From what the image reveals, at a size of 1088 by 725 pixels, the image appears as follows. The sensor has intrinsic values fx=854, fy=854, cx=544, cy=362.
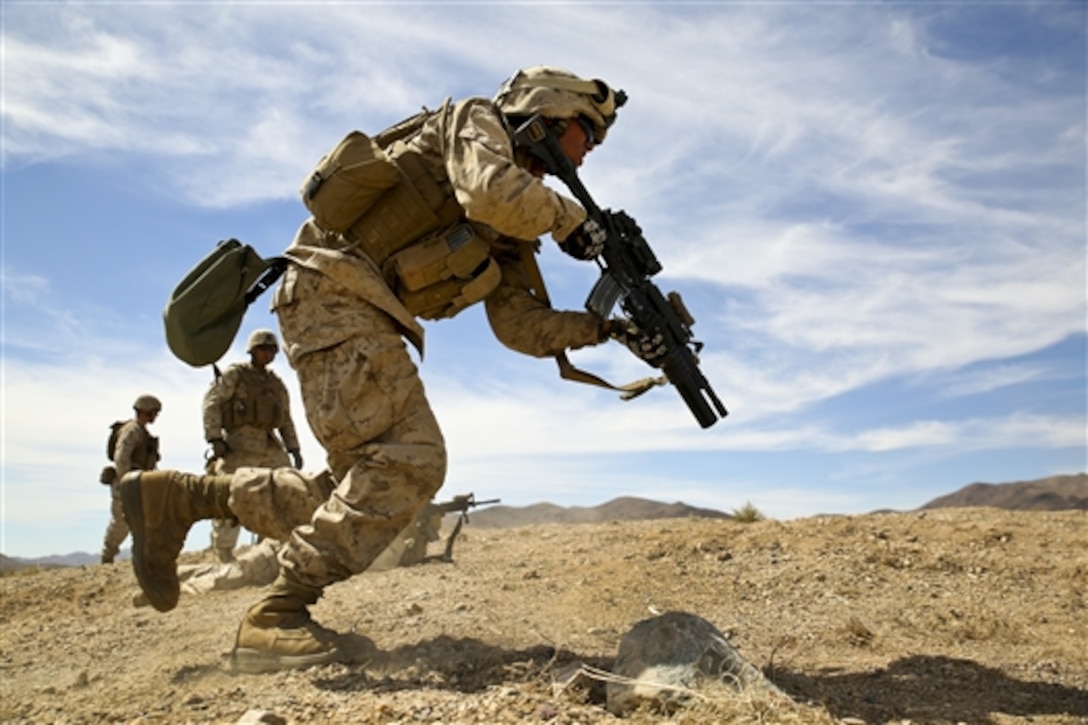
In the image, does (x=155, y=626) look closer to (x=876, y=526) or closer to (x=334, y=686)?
(x=334, y=686)

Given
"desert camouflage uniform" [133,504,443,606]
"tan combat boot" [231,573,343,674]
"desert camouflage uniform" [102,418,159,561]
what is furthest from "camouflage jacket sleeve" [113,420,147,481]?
"tan combat boot" [231,573,343,674]

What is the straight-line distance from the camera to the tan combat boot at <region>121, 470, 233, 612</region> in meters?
3.33

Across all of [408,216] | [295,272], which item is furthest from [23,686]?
[408,216]

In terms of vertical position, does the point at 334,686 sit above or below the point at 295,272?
below

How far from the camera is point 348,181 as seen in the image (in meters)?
3.08

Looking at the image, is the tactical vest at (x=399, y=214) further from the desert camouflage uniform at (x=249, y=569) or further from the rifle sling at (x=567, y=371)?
the desert camouflage uniform at (x=249, y=569)

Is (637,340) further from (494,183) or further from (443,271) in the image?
(494,183)

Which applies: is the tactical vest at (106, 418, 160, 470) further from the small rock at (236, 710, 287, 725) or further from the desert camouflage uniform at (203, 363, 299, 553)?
the small rock at (236, 710, 287, 725)

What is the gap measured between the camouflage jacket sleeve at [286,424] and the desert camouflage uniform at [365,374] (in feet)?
15.7

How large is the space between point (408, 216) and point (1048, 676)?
291 centimetres

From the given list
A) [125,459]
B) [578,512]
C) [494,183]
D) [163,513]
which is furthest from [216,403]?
[578,512]

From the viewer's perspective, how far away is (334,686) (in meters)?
2.66

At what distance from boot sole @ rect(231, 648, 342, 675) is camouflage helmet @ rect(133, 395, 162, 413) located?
7.62 m

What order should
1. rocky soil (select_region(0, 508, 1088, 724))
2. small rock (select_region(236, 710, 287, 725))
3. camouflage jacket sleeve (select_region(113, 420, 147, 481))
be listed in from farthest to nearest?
camouflage jacket sleeve (select_region(113, 420, 147, 481)) → rocky soil (select_region(0, 508, 1088, 724)) → small rock (select_region(236, 710, 287, 725))
